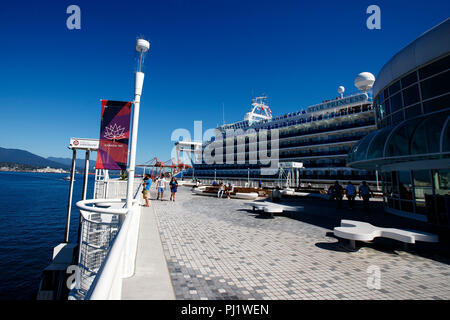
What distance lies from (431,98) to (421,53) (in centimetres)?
211

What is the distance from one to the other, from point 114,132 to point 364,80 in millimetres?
46071

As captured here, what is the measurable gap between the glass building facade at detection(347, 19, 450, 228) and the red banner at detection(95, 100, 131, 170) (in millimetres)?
10384

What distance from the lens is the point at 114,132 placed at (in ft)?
20.3

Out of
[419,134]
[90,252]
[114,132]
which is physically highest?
[419,134]

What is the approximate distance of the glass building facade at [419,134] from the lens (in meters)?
9.45

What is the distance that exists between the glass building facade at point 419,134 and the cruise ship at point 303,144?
2270cm

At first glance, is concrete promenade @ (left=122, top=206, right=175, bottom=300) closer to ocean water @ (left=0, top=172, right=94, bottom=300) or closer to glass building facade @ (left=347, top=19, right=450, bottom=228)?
glass building facade @ (left=347, top=19, right=450, bottom=228)

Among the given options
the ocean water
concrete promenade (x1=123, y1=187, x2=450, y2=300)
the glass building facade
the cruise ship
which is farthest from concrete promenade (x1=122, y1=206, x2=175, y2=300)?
the cruise ship

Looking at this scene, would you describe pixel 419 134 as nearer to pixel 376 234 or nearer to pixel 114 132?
pixel 376 234

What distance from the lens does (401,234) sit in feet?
19.6

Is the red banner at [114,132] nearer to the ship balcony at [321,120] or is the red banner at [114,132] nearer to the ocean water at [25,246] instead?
the ocean water at [25,246]

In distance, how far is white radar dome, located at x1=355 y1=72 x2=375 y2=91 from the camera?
40612 millimetres

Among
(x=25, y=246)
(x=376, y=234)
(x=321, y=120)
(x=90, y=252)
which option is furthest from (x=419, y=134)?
(x=321, y=120)
